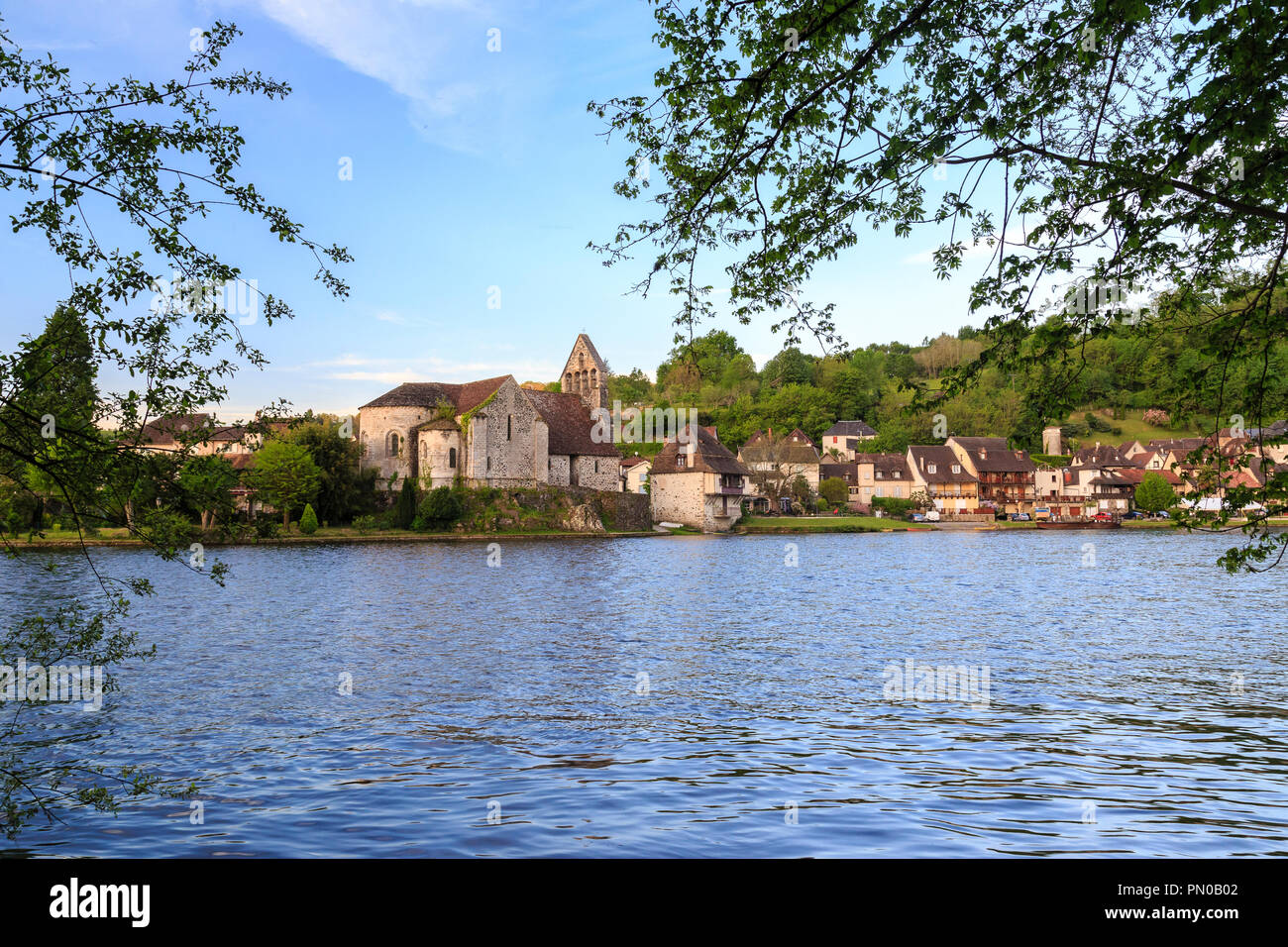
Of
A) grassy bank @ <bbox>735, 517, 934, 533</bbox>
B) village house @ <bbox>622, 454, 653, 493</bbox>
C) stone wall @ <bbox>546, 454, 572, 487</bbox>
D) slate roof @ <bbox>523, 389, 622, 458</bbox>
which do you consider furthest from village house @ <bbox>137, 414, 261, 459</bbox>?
village house @ <bbox>622, 454, 653, 493</bbox>

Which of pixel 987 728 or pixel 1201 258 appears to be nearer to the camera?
pixel 1201 258

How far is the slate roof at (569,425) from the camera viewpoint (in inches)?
3406

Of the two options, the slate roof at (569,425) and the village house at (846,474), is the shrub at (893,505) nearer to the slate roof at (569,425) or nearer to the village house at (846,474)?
the village house at (846,474)

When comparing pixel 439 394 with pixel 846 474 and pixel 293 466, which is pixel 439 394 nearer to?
pixel 293 466

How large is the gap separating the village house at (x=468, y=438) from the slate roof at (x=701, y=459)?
8826 millimetres

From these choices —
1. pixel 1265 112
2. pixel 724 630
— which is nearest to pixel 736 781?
pixel 1265 112

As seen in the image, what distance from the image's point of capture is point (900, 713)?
15.8 metres

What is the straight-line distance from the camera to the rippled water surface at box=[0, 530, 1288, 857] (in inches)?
388

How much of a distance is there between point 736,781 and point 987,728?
211 inches

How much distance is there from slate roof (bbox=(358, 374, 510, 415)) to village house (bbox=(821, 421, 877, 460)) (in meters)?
72.4

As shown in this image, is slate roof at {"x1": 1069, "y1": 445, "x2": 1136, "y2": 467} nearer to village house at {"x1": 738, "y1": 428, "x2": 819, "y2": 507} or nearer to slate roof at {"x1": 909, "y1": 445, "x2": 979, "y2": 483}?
slate roof at {"x1": 909, "y1": 445, "x2": 979, "y2": 483}
